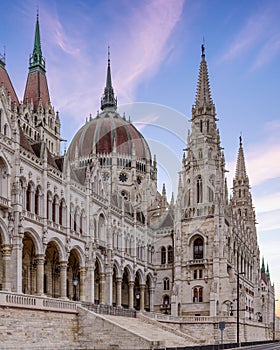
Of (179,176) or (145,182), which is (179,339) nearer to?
(179,176)

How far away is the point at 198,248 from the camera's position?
7425cm

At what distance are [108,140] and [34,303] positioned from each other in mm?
62351

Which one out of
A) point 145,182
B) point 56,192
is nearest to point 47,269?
point 56,192

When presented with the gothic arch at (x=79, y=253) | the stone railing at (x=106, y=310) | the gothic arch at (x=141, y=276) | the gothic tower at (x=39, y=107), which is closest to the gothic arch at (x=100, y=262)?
the gothic arch at (x=79, y=253)

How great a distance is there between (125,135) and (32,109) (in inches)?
1054

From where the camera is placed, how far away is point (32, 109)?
243ft

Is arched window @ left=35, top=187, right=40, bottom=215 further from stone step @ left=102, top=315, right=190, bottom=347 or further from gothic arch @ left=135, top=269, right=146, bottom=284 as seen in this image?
gothic arch @ left=135, top=269, right=146, bottom=284

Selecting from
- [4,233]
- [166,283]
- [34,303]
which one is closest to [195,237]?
[166,283]

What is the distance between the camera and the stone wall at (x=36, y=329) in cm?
3178

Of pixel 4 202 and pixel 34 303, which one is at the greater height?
pixel 4 202

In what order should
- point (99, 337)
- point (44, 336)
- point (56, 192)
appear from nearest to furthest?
point (44, 336)
point (99, 337)
point (56, 192)

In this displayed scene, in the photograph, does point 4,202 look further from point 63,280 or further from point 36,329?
point 36,329

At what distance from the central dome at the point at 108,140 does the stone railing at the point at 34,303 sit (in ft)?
177

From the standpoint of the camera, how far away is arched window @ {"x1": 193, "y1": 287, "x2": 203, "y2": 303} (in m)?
71.4
